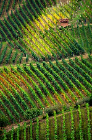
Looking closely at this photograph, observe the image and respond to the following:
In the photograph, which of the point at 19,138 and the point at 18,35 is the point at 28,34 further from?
the point at 19,138

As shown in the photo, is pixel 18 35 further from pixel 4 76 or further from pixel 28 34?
pixel 4 76

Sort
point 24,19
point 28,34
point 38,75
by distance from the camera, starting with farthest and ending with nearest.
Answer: point 24,19
point 28,34
point 38,75

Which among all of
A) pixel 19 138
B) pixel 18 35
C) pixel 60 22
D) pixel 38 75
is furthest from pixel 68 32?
pixel 19 138

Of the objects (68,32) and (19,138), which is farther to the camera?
(68,32)

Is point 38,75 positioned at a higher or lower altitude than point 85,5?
lower

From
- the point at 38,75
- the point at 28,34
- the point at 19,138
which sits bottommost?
the point at 19,138

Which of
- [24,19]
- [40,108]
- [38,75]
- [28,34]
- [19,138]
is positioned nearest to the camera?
[19,138]
